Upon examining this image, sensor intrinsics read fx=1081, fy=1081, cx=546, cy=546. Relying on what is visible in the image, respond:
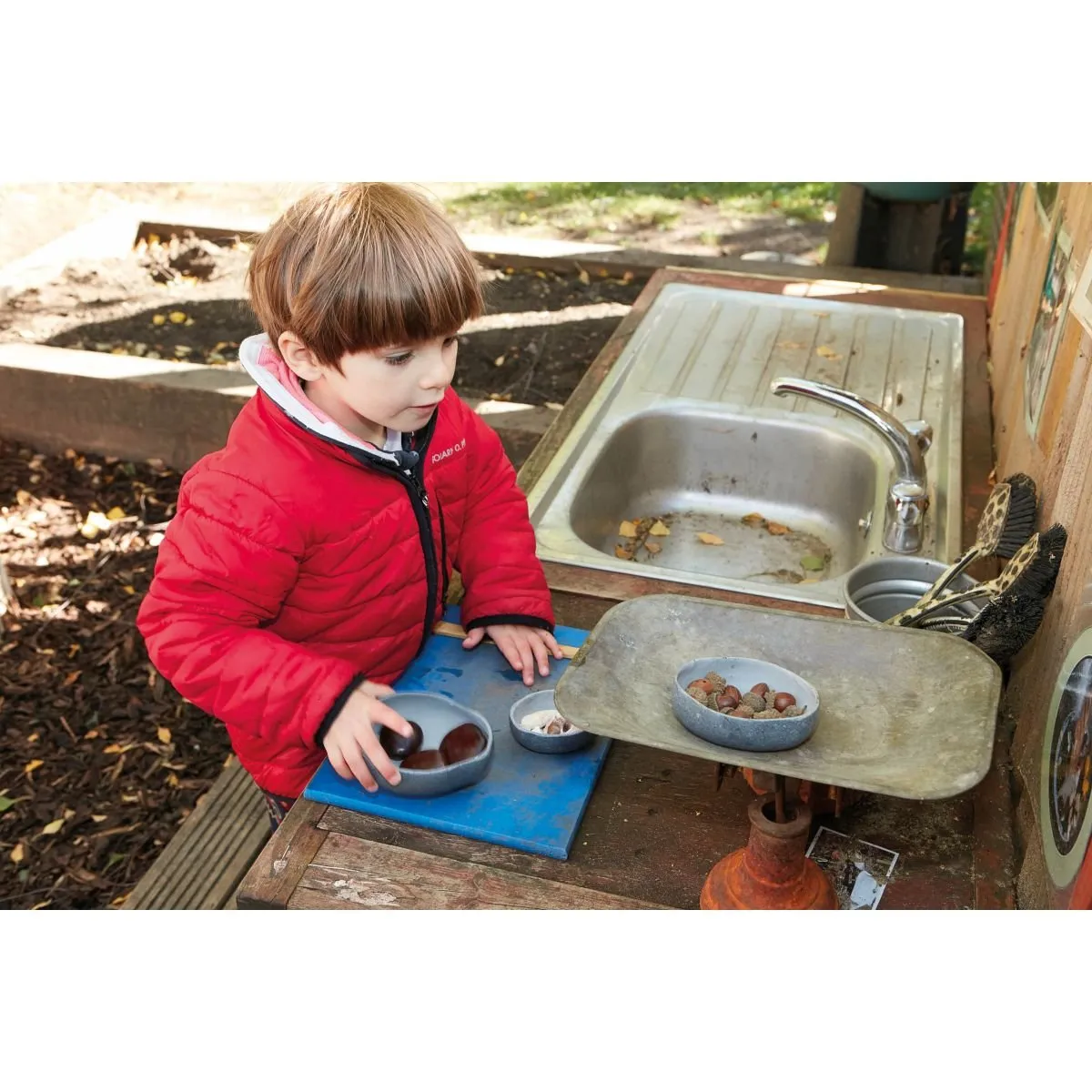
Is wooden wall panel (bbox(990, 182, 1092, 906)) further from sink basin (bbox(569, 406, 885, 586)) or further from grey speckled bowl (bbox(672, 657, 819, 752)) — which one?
sink basin (bbox(569, 406, 885, 586))

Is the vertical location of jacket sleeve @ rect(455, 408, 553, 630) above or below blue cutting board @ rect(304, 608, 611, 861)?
above

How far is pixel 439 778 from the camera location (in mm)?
1471

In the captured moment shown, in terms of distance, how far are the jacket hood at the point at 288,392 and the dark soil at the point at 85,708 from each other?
174 cm

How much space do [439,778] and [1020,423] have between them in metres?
1.43

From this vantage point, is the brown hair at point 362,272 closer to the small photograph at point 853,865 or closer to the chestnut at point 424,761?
the chestnut at point 424,761

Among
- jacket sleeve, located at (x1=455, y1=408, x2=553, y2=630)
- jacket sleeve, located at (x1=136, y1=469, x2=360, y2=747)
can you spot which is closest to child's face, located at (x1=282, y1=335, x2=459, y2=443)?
jacket sleeve, located at (x1=136, y1=469, x2=360, y2=747)

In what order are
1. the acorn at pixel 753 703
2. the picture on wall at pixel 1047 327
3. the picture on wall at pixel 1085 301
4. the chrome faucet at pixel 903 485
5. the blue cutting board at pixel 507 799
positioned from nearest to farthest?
1. the acorn at pixel 753 703
2. the blue cutting board at pixel 507 799
3. the picture on wall at pixel 1085 301
4. the picture on wall at pixel 1047 327
5. the chrome faucet at pixel 903 485

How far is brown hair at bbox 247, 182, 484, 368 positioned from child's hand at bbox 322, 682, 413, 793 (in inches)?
19.6

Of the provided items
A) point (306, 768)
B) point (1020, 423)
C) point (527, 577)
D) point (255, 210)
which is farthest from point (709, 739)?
point (255, 210)

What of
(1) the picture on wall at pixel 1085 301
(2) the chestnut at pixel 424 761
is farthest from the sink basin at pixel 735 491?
(2) the chestnut at pixel 424 761

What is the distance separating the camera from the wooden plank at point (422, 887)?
135cm

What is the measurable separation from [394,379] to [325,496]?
235 millimetres

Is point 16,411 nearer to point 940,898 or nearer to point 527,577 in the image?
point 527,577

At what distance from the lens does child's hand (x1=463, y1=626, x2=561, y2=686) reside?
69.8 inches
